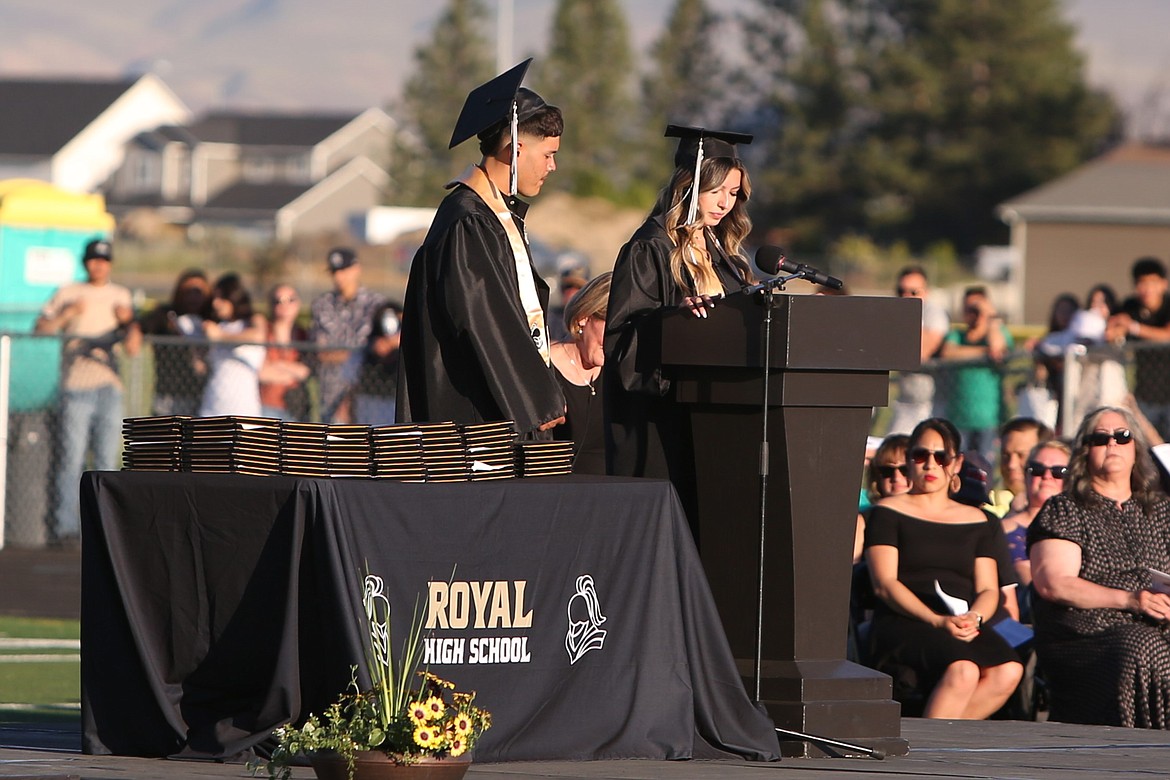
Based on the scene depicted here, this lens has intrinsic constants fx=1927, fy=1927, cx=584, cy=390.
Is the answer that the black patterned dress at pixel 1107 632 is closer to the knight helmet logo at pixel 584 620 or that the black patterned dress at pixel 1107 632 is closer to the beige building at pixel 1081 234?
the knight helmet logo at pixel 584 620

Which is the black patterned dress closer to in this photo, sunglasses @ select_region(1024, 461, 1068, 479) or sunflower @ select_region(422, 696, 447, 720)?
sunglasses @ select_region(1024, 461, 1068, 479)

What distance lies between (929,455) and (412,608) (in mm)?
3634

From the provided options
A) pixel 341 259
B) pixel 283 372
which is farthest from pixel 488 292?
pixel 283 372

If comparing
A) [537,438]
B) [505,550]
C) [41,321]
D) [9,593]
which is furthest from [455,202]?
[41,321]

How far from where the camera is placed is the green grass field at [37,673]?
7828 millimetres

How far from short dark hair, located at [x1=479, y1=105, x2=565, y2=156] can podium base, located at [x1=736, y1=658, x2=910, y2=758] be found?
5.98ft

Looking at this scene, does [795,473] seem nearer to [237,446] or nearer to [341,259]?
[237,446]

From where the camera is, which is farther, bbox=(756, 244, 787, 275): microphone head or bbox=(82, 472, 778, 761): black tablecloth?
bbox=(756, 244, 787, 275): microphone head

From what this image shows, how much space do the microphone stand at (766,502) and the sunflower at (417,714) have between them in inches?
54.6

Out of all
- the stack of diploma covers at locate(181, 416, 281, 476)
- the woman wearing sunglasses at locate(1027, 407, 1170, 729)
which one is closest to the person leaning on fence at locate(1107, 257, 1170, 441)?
the woman wearing sunglasses at locate(1027, 407, 1170, 729)

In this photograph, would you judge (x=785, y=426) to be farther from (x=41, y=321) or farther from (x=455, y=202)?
(x=41, y=321)

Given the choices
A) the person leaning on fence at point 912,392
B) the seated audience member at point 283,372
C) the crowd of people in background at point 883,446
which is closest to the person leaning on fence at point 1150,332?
the crowd of people in background at point 883,446

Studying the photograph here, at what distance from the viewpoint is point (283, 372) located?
46.7 ft

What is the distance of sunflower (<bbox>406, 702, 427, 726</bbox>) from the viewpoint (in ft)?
16.1
